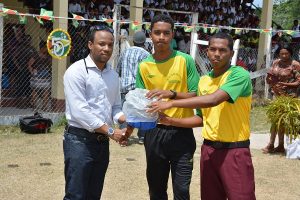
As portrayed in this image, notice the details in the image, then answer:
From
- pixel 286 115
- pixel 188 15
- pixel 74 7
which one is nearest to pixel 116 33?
pixel 74 7

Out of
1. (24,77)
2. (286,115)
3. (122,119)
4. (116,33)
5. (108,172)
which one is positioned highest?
(116,33)

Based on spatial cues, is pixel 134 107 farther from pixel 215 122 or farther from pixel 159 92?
pixel 215 122

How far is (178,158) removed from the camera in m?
4.10

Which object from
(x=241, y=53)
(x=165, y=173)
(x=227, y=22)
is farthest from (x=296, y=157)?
(x=227, y=22)

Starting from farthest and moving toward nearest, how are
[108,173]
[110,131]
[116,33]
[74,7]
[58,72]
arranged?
[74,7]
[58,72]
[116,33]
[108,173]
[110,131]

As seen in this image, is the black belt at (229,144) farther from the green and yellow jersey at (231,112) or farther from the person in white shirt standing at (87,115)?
the person in white shirt standing at (87,115)

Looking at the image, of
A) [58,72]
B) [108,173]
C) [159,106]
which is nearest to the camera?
[159,106]

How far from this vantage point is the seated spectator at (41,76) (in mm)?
10898

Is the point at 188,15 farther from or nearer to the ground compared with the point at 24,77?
farther from the ground

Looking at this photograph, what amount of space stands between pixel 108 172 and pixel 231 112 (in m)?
3.34

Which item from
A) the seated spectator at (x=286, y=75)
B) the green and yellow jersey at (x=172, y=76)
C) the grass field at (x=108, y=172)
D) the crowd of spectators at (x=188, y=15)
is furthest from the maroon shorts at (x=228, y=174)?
the crowd of spectators at (x=188, y=15)

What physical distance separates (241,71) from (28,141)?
18.7ft

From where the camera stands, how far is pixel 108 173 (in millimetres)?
6688

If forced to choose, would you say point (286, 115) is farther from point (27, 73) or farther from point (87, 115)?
point (27, 73)
